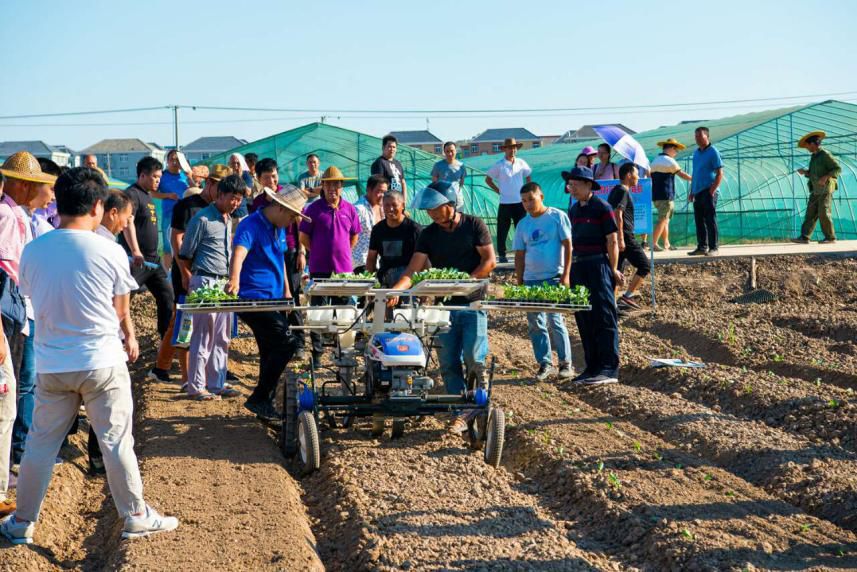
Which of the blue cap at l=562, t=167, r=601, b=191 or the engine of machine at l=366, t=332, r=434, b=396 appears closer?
the engine of machine at l=366, t=332, r=434, b=396

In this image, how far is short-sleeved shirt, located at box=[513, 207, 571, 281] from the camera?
9.74 meters

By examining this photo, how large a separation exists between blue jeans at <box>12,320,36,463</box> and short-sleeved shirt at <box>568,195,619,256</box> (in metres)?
5.24

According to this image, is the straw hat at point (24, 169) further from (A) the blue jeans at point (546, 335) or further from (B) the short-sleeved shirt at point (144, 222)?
(A) the blue jeans at point (546, 335)

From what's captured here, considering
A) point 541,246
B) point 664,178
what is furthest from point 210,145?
point 541,246

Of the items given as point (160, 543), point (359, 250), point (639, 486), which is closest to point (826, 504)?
point (639, 486)

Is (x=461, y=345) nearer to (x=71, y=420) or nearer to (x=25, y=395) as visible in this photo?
(x=25, y=395)

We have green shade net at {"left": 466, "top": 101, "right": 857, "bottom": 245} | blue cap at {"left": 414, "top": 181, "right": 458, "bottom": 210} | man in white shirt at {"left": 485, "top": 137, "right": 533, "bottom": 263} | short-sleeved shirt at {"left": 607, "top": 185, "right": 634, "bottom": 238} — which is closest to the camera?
blue cap at {"left": 414, "top": 181, "right": 458, "bottom": 210}

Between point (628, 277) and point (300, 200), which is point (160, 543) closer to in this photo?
point (300, 200)

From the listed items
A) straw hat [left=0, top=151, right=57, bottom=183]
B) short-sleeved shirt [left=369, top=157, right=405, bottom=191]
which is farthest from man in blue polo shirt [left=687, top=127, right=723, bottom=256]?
straw hat [left=0, top=151, right=57, bottom=183]

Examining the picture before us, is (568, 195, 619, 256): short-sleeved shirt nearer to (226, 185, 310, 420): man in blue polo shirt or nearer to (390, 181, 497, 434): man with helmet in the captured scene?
(390, 181, 497, 434): man with helmet

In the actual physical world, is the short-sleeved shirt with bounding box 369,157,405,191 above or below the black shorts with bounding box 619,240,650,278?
above

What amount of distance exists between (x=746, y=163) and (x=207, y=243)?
19.9m

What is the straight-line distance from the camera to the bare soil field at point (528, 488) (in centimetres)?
538

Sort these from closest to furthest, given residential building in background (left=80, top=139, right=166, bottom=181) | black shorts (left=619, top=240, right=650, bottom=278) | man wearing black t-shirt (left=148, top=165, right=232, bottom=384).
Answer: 1. man wearing black t-shirt (left=148, top=165, right=232, bottom=384)
2. black shorts (left=619, top=240, right=650, bottom=278)
3. residential building in background (left=80, top=139, right=166, bottom=181)
